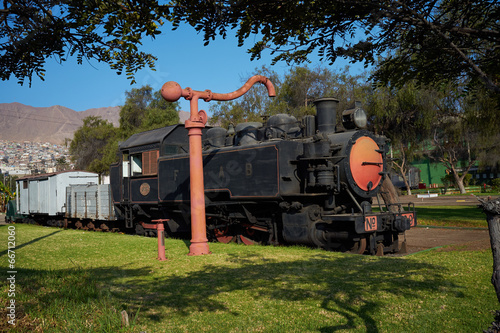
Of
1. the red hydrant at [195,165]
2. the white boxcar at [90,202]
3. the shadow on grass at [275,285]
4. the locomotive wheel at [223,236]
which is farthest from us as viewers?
the white boxcar at [90,202]

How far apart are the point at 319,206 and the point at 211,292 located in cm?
520

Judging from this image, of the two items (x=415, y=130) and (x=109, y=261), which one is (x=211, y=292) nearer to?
(x=109, y=261)

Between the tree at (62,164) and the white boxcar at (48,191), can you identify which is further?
the tree at (62,164)

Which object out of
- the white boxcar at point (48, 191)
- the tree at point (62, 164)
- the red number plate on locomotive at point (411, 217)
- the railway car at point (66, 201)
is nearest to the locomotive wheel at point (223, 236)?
the red number plate on locomotive at point (411, 217)

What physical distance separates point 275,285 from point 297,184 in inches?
188

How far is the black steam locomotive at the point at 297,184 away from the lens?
33.7 feet

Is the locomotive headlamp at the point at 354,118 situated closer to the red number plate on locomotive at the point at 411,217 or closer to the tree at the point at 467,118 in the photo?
the tree at the point at 467,118

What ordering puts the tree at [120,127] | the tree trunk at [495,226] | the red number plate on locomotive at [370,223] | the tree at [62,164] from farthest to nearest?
the tree at [62,164] → the tree at [120,127] → the red number plate on locomotive at [370,223] → the tree trunk at [495,226]

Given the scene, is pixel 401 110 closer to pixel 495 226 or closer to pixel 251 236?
pixel 251 236

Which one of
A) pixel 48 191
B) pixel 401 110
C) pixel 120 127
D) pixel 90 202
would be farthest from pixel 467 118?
pixel 120 127

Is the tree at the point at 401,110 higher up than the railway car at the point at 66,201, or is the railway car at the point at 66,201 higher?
the tree at the point at 401,110

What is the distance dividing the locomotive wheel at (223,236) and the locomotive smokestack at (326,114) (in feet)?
14.1

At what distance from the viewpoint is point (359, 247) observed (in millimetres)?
10328

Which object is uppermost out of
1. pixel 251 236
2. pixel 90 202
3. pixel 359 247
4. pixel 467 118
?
pixel 467 118
